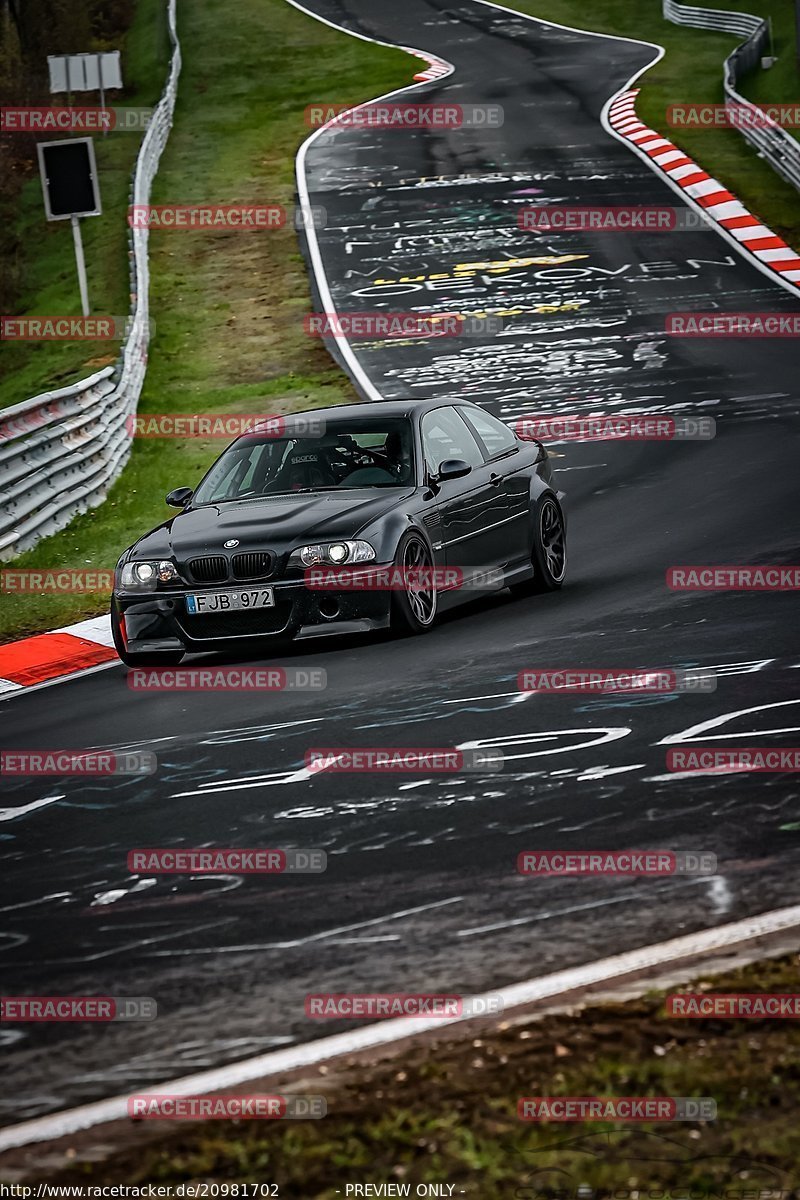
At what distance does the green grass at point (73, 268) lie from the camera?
24.6 meters

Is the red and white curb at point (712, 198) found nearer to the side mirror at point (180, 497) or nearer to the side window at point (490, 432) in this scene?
the side window at point (490, 432)

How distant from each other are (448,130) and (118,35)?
664 inches

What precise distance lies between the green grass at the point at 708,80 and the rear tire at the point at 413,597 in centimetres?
1905

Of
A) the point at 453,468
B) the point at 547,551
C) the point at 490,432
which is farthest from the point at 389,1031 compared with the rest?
the point at 490,432

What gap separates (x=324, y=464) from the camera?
11.6 meters

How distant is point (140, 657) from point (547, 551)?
3077 millimetres

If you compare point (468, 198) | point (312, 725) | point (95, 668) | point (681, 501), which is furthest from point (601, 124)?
point (312, 725)

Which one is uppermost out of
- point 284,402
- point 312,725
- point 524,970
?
point 524,970

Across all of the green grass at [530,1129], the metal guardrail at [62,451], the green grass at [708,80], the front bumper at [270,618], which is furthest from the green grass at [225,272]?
the green grass at [530,1129]

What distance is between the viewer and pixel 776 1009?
15.4 feet

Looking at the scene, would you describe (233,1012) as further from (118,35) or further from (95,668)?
(118,35)

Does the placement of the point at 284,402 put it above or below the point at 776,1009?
below

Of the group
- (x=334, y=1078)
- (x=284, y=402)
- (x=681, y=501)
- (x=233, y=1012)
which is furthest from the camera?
(x=284, y=402)

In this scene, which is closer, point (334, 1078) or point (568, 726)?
point (334, 1078)
